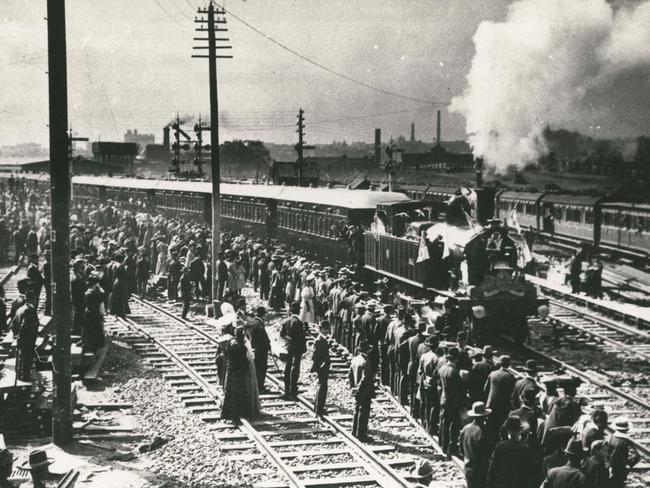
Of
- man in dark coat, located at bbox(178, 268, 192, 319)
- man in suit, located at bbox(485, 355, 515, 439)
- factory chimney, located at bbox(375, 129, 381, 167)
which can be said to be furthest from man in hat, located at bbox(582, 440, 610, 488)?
factory chimney, located at bbox(375, 129, 381, 167)

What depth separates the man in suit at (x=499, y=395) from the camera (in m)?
8.62

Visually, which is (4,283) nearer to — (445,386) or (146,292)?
(146,292)

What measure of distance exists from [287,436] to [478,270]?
6185 millimetres

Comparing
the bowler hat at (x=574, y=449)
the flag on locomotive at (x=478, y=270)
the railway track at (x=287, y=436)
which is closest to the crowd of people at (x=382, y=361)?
the bowler hat at (x=574, y=449)

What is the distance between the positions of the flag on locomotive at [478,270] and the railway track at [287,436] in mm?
4234

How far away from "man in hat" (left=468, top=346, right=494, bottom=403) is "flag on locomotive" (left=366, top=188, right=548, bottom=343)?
4624 millimetres

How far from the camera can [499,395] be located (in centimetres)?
862

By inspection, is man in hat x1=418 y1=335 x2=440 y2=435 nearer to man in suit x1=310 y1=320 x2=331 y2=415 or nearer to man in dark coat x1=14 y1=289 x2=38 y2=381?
man in suit x1=310 y1=320 x2=331 y2=415

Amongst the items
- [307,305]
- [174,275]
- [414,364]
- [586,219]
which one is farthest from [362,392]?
[586,219]

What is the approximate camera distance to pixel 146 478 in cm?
841

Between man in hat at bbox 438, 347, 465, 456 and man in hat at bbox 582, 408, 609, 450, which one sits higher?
man in hat at bbox 582, 408, 609, 450

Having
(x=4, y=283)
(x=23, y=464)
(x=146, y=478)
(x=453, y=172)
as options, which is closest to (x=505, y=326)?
(x=146, y=478)

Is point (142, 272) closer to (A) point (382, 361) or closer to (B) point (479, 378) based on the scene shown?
(A) point (382, 361)

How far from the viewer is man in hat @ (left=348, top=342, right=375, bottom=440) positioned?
957 centimetres
